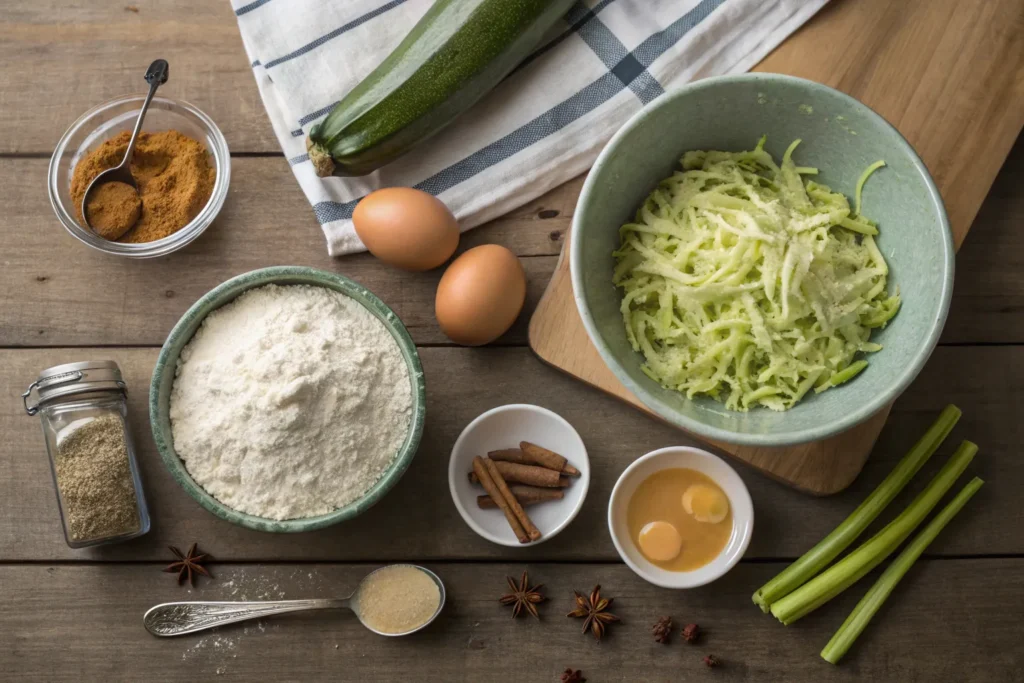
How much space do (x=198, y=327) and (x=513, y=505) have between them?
799 millimetres

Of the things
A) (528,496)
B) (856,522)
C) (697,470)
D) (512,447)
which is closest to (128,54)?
(512,447)

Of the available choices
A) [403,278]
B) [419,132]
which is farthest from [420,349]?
[419,132]

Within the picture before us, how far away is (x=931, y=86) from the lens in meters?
1.78

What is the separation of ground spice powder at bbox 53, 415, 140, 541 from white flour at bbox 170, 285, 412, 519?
7.4 inches

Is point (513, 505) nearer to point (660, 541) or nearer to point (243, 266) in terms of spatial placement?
point (660, 541)

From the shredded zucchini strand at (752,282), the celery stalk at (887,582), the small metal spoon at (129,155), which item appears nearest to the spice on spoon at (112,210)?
the small metal spoon at (129,155)

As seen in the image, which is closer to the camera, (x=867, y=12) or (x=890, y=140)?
(x=890, y=140)

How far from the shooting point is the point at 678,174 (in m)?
1.65

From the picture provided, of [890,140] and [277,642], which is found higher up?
[890,140]

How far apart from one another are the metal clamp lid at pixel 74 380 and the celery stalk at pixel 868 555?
159cm

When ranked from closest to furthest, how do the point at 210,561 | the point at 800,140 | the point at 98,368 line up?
the point at 800,140 < the point at 98,368 < the point at 210,561

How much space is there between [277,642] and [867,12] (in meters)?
1.99

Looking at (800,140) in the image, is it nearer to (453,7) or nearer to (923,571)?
(453,7)

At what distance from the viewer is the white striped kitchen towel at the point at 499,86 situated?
1.87 m
